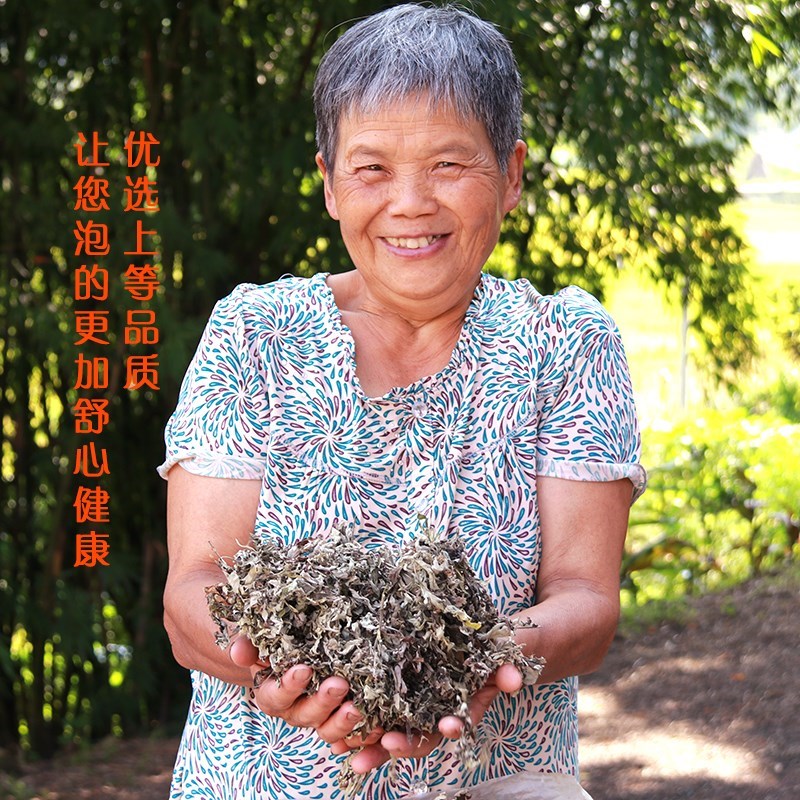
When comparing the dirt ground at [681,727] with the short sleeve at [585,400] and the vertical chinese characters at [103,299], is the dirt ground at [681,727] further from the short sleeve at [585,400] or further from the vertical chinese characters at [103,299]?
the short sleeve at [585,400]

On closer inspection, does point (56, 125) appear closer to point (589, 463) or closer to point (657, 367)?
point (589, 463)

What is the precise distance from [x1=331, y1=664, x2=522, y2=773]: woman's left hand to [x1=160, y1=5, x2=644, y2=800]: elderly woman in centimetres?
16

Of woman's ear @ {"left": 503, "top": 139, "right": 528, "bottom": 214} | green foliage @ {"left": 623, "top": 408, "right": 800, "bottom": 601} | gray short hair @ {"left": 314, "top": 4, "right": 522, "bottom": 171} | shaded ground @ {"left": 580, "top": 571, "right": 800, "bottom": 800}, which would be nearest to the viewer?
gray short hair @ {"left": 314, "top": 4, "right": 522, "bottom": 171}

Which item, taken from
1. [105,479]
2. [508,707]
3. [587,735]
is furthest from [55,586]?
[508,707]

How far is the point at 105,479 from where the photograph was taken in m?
3.57

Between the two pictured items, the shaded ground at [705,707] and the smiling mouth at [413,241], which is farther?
the shaded ground at [705,707]

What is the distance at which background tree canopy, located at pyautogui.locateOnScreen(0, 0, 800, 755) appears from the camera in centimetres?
314

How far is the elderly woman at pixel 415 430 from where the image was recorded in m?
1.31

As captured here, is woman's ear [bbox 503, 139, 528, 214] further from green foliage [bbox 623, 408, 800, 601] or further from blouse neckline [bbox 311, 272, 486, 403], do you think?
green foliage [bbox 623, 408, 800, 601]

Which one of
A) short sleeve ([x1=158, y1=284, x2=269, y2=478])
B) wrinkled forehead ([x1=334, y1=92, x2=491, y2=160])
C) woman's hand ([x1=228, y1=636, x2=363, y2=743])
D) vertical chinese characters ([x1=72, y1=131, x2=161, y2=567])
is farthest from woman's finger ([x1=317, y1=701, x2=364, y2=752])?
vertical chinese characters ([x1=72, y1=131, x2=161, y2=567])

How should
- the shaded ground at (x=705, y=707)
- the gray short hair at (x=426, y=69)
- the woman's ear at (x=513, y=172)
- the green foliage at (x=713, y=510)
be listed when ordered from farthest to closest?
the green foliage at (x=713, y=510) → the shaded ground at (x=705, y=707) → the woman's ear at (x=513, y=172) → the gray short hair at (x=426, y=69)

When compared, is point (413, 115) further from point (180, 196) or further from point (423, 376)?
point (180, 196)

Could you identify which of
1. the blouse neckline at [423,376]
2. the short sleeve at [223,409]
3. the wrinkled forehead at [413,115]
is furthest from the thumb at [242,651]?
the wrinkled forehead at [413,115]

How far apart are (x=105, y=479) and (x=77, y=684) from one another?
717 millimetres
